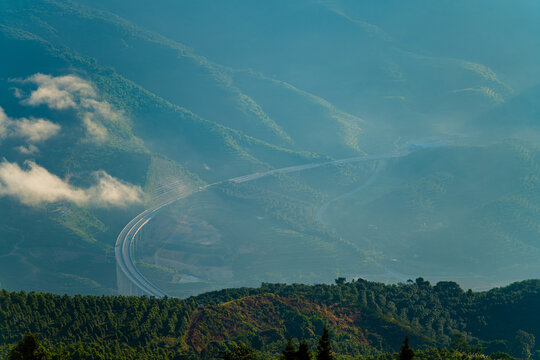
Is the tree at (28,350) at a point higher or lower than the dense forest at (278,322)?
lower

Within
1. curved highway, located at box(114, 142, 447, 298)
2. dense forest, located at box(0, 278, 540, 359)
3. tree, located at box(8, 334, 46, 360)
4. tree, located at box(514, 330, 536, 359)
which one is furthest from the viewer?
curved highway, located at box(114, 142, 447, 298)

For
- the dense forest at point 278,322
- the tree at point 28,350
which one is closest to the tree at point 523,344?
the dense forest at point 278,322

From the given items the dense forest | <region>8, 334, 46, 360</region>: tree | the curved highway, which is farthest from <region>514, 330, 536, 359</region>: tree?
the curved highway

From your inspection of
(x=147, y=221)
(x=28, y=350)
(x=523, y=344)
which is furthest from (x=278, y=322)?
(x=147, y=221)

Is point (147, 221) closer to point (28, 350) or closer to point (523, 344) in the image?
point (523, 344)

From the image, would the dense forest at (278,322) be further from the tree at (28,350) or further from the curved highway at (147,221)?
→ the curved highway at (147,221)

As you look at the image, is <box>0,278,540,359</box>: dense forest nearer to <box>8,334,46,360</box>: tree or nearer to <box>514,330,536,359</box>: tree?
<box>514,330,536,359</box>: tree
